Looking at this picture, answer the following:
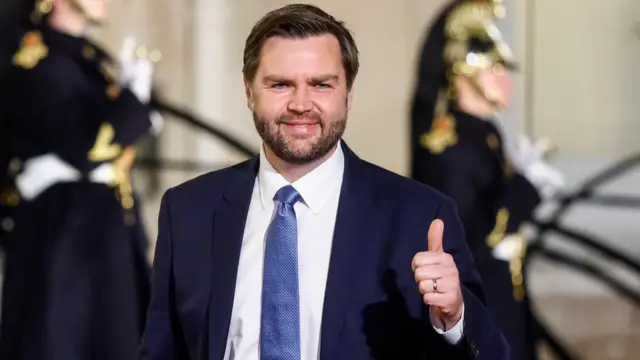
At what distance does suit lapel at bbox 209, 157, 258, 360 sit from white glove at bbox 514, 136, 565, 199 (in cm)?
106

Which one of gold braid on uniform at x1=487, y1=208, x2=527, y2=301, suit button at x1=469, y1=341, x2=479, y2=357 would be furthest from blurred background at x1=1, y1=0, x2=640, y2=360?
suit button at x1=469, y1=341, x2=479, y2=357

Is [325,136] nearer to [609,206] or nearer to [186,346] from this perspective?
[186,346]

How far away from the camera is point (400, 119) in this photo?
69.2 inches

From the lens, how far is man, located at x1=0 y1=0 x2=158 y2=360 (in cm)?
140

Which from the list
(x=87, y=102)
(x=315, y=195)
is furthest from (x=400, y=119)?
(x=315, y=195)

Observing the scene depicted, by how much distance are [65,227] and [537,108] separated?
3.23ft

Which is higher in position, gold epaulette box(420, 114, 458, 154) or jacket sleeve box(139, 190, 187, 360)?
gold epaulette box(420, 114, 458, 154)

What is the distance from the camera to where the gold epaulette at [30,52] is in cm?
145

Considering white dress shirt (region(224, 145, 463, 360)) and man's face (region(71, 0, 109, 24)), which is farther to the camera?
man's face (region(71, 0, 109, 24))

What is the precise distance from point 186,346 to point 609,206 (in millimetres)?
1324

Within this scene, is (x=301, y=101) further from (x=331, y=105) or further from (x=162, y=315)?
(x=162, y=315)

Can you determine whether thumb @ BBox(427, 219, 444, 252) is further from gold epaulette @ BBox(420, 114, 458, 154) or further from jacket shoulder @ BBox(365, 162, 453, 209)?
gold epaulette @ BBox(420, 114, 458, 154)

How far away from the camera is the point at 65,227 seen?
1.42 metres

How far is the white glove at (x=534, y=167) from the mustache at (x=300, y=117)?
1099mm
